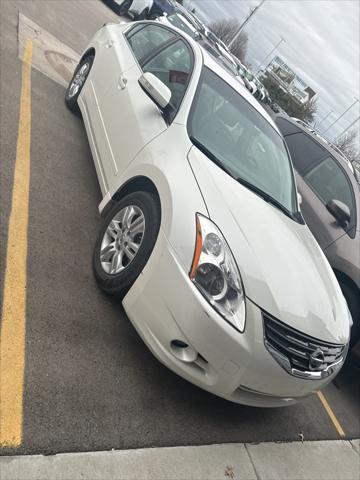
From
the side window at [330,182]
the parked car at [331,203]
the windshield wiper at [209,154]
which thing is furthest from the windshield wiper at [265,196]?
the side window at [330,182]

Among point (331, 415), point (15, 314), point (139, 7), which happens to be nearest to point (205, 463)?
point (15, 314)

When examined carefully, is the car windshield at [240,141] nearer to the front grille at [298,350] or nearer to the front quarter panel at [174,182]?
the front quarter panel at [174,182]

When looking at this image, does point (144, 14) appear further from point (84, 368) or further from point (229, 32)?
point (229, 32)

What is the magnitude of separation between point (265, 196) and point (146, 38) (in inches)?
97.6

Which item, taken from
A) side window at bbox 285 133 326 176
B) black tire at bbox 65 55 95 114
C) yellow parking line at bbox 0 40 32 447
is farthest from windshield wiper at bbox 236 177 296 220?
black tire at bbox 65 55 95 114

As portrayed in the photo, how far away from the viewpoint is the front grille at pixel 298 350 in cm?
239

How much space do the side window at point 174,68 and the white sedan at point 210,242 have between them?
2 cm

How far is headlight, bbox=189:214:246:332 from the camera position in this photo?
7.50ft

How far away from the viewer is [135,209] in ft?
9.51

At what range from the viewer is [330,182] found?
18.1 ft

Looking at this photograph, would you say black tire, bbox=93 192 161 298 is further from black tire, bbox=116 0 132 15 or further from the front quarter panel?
black tire, bbox=116 0 132 15

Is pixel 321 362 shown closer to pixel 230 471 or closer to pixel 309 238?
pixel 230 471

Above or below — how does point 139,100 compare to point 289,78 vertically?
below

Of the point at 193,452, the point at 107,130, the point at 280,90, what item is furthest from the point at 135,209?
the point at 280,90
